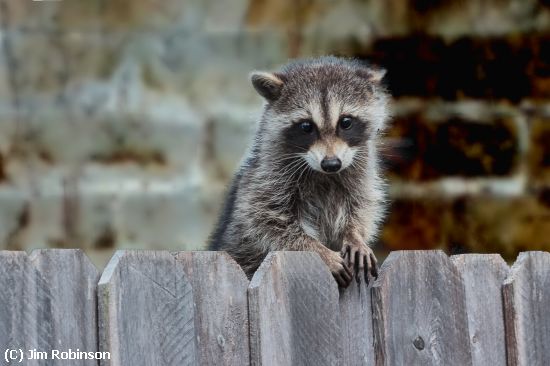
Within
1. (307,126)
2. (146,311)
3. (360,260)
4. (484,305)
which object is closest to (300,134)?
(307,126)

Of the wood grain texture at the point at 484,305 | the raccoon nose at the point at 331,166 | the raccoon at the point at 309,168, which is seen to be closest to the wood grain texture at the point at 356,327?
the wood grain texture at the point at 484,305

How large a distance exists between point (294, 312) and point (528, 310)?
0.62 metres

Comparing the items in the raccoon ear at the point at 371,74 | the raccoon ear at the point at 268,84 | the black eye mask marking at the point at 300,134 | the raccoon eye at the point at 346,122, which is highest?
the raccoon ear at the point at 371,74

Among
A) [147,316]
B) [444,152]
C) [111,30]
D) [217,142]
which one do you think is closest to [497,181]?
[444,152]

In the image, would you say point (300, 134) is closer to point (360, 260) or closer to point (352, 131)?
point (352, 131)

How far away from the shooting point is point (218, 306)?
2.95 metres

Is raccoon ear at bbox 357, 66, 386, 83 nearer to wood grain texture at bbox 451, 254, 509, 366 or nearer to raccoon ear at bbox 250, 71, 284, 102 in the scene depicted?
raccoon ear at bbox 250, 71, 284, 102

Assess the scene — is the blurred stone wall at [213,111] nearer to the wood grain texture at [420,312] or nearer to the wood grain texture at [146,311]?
the wood grain texture at [420,312]

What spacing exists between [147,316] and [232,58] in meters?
2.93

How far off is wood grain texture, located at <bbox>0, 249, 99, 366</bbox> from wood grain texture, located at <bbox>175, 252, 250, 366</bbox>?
0.77ft

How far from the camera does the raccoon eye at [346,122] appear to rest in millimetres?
4371

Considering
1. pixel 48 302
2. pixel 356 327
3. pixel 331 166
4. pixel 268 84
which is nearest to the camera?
pixel 48 302

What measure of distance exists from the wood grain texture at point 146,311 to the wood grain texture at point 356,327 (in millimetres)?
376

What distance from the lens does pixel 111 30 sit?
5.64 metres
